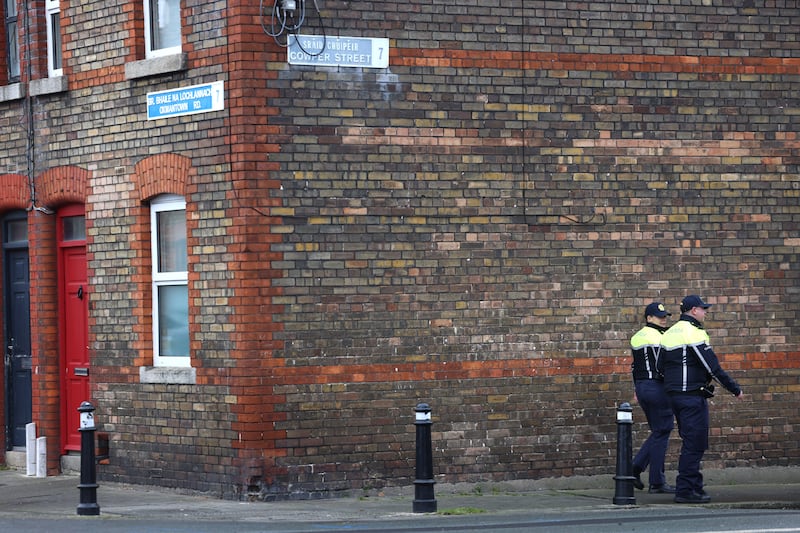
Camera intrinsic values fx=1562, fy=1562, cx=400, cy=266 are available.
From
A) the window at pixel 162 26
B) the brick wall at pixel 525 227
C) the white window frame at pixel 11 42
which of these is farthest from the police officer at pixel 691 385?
the white window frame at pixel 11 42

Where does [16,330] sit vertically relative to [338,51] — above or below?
below

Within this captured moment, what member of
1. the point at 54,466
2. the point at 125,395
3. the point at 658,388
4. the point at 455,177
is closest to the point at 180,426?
the point at 125,395

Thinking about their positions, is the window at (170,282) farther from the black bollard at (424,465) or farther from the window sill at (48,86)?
the black bollard at (424,465)

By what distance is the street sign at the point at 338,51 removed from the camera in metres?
15.0

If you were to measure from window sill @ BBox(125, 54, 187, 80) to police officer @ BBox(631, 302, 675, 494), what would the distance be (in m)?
5.25

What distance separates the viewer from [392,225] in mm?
15344

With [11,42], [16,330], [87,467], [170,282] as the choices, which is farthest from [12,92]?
[87,467]

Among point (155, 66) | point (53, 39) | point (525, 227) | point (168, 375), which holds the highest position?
point (53, 39)

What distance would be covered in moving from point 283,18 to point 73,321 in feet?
15.1

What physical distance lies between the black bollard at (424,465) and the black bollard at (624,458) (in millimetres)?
1712

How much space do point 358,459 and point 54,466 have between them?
411cm

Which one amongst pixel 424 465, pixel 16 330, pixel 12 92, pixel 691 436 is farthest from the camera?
pixel 16 330

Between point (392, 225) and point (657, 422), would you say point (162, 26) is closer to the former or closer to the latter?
point (392, 225)

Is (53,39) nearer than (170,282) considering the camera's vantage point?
No
